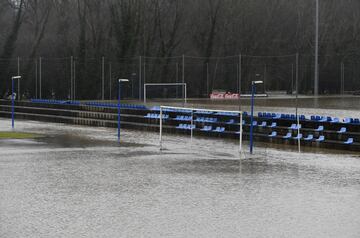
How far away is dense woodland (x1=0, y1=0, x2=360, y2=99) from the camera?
120 ft

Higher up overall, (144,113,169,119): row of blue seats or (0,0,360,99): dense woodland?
(0,0,360,99): dense woodland

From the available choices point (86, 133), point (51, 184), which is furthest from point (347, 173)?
point (86, 133)

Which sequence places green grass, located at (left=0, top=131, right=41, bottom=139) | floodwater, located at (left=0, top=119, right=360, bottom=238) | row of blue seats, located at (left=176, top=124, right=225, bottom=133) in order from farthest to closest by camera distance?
row of blue seats, located at (left=176, top=124, right=225, bottom=133) → green grass, located at (left=0, top=131, right=41, bottom=139) → floodwater, located at (left=0, top=119, right=360, bottom=238)

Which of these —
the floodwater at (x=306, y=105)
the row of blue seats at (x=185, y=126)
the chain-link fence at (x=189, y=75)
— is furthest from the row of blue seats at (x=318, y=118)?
the chain-link fence at (x=189, y=75)

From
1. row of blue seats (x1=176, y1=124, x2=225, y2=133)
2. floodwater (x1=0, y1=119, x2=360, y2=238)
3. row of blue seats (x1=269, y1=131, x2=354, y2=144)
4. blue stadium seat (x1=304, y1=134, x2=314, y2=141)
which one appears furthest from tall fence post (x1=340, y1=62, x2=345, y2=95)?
floodwater (x1=0, y1=119, x2=360, y2=238)

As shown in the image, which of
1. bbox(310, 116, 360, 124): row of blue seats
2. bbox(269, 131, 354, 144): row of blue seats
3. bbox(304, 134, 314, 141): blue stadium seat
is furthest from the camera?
bbox(304, 134, 314, 141): blue stadium seat

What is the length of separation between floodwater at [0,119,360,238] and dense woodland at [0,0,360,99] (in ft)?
49.6

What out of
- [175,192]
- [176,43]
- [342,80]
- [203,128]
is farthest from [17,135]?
[176,43]

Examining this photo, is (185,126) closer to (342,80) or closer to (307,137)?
(307,137)

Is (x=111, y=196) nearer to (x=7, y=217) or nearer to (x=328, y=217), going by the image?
(x=7, y=217)

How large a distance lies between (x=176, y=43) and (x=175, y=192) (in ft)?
125

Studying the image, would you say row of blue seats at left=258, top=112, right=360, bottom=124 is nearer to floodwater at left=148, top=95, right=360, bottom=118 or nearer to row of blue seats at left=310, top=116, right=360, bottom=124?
row of blue seats at left=310, top=116, right=360, bottom=124

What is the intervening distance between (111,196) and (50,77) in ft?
91.9

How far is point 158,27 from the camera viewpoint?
5228cm
